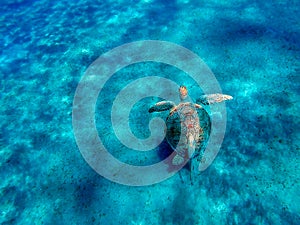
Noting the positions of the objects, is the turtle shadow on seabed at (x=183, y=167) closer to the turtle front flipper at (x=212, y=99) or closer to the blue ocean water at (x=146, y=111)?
the blue ocean water at (x=146, y=111)

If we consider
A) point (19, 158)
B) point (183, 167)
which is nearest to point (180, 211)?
point (183, 167)

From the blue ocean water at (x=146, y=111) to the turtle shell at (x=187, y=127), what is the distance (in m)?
0.84

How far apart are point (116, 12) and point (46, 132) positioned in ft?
22.2

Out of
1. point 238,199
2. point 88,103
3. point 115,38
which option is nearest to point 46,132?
point 88,103

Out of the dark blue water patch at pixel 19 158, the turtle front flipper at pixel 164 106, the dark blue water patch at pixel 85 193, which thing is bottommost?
the dark blue water patch at pixel 85 193

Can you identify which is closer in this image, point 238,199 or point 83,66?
point 238,199

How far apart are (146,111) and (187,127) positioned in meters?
2.08

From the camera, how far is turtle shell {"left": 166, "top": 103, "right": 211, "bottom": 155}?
5.39 meters

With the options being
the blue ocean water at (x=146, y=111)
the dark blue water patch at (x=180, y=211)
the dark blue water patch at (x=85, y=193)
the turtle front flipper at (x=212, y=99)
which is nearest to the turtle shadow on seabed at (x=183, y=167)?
the blue ocean water at (x=146, y=111)

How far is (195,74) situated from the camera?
25.9 ft

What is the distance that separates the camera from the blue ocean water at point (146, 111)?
5.39 metres

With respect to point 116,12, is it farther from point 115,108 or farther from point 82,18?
point 115,108

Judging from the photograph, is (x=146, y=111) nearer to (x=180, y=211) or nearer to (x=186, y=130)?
(x=186, y=130)

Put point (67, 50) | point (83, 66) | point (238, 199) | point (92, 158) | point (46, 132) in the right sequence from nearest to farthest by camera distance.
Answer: point (238, 199)
point (92, 158)
point (46, 132)
point (83, 66)
point (67, 50)
